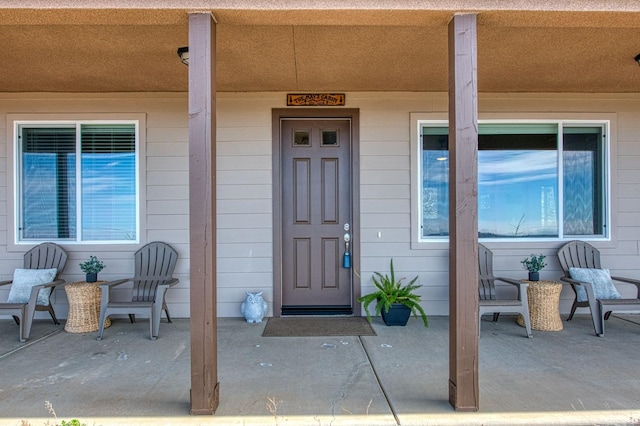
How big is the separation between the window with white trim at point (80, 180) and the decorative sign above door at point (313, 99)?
1728 millimetres

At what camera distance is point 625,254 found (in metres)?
4.66

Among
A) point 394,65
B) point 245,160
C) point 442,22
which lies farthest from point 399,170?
point 442,22

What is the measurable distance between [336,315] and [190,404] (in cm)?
233

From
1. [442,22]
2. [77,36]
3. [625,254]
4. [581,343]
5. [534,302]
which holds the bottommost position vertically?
[581,343]

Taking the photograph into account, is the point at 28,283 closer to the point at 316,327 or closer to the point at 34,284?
the point at 34,284

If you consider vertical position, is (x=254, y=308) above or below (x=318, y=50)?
below

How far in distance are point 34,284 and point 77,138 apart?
1.57m

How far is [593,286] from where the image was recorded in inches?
164

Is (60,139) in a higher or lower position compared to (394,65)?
lower

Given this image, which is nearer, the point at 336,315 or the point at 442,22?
the point at 442,22

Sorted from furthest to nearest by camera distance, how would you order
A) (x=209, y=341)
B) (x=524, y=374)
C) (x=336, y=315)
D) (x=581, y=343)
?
(x=336, y=315)
(x=581, y=343)
(x=524, y=374)
(x=209, y=341)

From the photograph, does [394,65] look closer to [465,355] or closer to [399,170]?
[399,170]

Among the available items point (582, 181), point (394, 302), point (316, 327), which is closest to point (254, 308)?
point (316, 327)

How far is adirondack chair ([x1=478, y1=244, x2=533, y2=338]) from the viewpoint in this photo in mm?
3812
